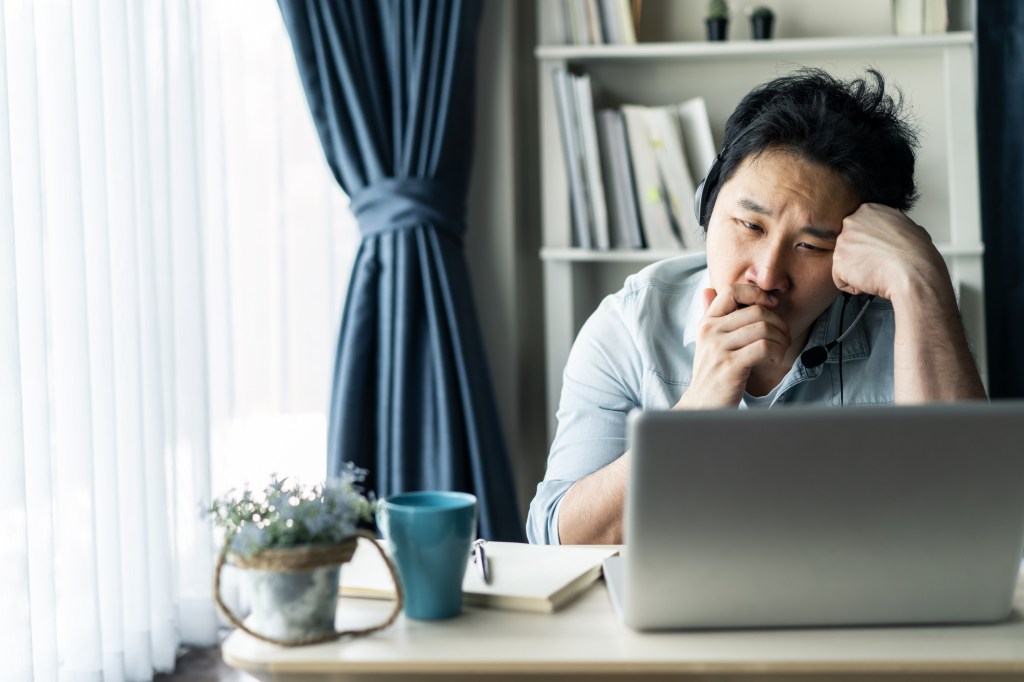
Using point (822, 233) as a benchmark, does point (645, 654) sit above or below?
below

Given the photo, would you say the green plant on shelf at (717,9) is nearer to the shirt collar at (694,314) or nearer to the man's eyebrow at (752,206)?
the shirt collar at (694,314)

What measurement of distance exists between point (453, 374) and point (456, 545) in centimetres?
152

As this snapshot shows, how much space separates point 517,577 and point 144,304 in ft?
4.46

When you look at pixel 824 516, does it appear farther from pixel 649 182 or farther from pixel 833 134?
pixel 649 182

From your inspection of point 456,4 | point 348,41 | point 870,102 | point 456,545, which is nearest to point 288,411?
point 348,41

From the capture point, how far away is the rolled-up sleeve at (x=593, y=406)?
4.69ft

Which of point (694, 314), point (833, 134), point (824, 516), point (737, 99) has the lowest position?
point (824, 516)

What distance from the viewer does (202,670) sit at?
2105 millimetres

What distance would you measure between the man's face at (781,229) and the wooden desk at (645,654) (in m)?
0.65

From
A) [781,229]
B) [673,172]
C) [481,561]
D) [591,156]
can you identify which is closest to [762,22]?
[673,172]

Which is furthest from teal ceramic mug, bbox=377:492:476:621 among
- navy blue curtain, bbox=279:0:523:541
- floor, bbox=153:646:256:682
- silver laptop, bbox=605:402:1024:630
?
navy blue curtain, bbox=279:0:523:541

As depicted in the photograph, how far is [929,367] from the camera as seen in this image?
4.47 ft

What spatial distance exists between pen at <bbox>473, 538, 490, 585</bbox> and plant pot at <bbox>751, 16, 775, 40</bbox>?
5.81ft

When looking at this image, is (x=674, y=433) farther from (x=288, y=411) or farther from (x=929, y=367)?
(x=288, y=411)
